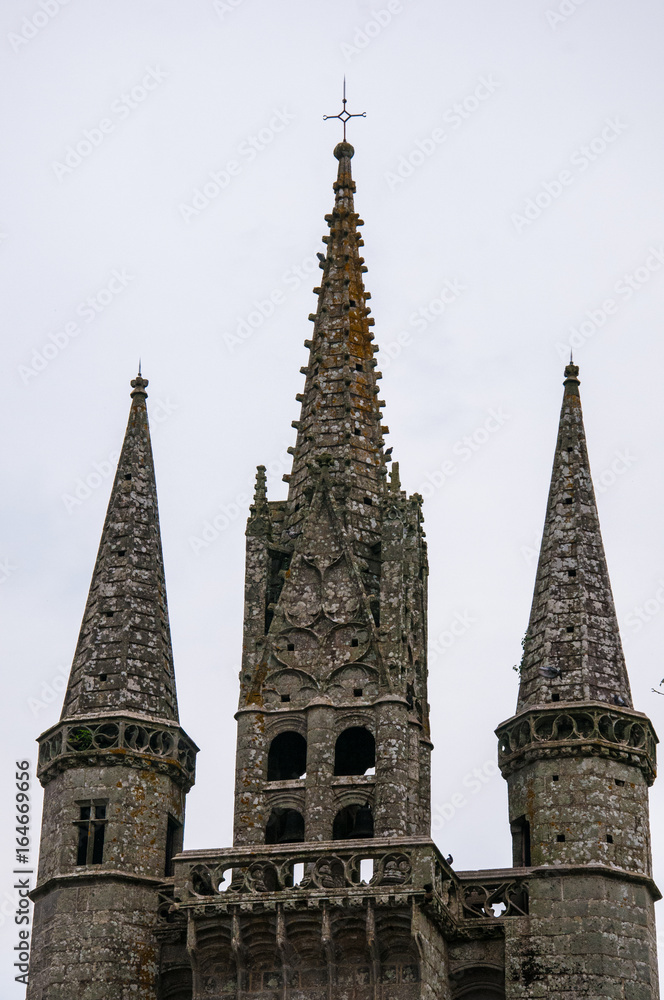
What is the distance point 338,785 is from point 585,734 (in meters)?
5.27

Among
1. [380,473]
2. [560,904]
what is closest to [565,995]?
[560,904]

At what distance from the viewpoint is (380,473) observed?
55.8 meters

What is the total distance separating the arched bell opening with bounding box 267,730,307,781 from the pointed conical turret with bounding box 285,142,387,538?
4840 millimetres

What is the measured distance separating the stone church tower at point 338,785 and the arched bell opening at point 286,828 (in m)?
0.06

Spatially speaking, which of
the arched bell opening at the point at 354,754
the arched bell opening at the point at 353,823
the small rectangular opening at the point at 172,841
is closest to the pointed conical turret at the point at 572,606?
the arched bell opening at the point at 354,754

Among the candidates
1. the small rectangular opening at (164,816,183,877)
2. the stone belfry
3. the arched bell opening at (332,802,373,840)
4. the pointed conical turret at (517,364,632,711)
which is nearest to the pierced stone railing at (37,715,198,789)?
the stone belfry

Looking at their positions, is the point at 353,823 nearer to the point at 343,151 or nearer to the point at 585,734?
the point at 585,734

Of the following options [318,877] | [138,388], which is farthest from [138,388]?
[318,877]

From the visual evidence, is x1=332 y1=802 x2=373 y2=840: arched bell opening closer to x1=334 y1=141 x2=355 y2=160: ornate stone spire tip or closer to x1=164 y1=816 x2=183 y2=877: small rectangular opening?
x1=164 y1=816 x2=183 y2=877: small rectangular opening

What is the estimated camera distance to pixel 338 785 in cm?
5078

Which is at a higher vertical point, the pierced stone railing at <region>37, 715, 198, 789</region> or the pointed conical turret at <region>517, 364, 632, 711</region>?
the pointed conical turret at <region>517, 364, 632, 711</region>

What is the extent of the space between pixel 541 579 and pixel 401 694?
475 centimetres

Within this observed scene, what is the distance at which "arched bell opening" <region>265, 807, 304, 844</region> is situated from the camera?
5150 cm

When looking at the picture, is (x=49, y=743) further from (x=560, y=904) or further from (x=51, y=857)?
(x=560, y=904)
